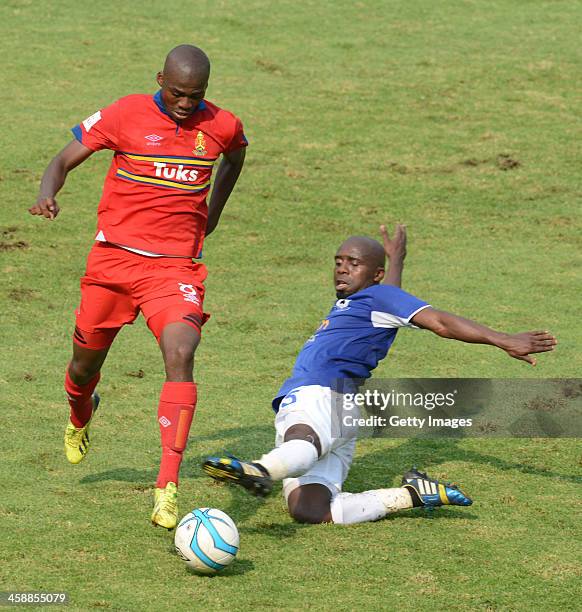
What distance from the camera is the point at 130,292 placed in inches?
265

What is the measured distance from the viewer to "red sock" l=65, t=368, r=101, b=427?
7250 millimetres

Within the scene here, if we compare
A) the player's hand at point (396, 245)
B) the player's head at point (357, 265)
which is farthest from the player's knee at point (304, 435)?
the player's hand at point (396, 245)

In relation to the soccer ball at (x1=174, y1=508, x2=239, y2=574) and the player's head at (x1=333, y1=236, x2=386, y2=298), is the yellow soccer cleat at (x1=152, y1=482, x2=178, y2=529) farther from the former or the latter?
the player's head at (x1=333, y1=236, x2=386, y2=298)

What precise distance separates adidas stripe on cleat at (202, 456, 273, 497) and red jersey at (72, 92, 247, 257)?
1533 millimetres

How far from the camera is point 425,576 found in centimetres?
577

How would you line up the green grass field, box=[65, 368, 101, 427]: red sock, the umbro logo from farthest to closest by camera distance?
1. box=[65, 368, 101, 427]: red sock
2. the umbro logo
3. the green grass field

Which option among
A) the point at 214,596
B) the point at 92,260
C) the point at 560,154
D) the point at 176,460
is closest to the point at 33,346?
the point at 92,260

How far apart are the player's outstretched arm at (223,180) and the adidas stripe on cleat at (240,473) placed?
1995mm

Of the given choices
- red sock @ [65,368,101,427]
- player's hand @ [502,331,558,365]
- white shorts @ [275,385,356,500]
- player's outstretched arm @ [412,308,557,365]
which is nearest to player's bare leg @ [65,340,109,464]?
red sock @ [65,368,101,427]

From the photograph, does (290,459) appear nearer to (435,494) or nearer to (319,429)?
(319,429)

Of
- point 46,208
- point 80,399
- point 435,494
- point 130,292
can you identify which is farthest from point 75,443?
point 435,494

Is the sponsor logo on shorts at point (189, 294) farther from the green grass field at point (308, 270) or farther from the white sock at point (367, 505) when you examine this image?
the white sock at point (367, 505)

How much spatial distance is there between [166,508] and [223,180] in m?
2.49

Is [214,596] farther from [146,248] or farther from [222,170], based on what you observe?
[222,170]
